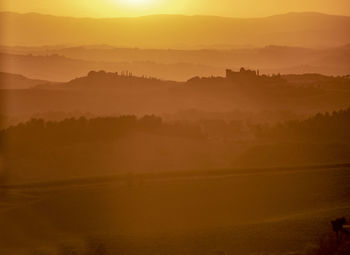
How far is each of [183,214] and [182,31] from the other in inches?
1094

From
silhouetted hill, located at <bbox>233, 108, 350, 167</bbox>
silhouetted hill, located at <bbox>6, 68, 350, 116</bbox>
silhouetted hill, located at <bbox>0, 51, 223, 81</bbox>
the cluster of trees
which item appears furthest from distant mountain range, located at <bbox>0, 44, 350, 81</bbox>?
the cluster of trees

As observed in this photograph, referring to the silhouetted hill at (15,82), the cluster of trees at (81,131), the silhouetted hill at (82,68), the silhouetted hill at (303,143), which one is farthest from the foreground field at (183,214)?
the silhouetted hill at (82,68)

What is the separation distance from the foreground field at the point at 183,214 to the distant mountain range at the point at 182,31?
19.0 metres

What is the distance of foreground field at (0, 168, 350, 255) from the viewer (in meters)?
15.2

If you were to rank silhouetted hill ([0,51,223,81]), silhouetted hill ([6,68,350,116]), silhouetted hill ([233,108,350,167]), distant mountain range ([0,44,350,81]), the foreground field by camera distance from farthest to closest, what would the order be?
distant mountain range ([0,44,350,81]) → silhouetted hill ([0,51,223,81]) → silhouetted hill ([6,68,350,116]) → silhouetted hill ([233,108,350,167]) → the foreground field

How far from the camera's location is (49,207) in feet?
62.4

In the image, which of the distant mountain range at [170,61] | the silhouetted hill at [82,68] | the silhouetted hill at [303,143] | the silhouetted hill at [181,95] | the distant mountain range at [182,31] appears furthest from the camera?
the distant mountain range at [170,61]

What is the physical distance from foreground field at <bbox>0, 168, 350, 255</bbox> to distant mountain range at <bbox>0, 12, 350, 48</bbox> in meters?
19.0

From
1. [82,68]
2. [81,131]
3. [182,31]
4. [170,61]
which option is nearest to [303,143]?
[81,131]

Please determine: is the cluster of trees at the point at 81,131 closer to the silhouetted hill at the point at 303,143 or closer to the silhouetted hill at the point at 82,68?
the silhouetted hill at the point at 303,143

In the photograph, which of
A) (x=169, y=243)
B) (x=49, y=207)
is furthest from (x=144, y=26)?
(x=169, y=243)

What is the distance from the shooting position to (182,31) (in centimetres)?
4597

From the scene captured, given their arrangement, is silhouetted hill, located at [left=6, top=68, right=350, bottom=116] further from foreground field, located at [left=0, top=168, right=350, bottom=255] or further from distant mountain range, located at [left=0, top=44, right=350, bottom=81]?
foreground field, located at [left=0, top=168, right=350, bottom=255]

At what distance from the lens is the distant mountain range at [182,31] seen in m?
40.9
